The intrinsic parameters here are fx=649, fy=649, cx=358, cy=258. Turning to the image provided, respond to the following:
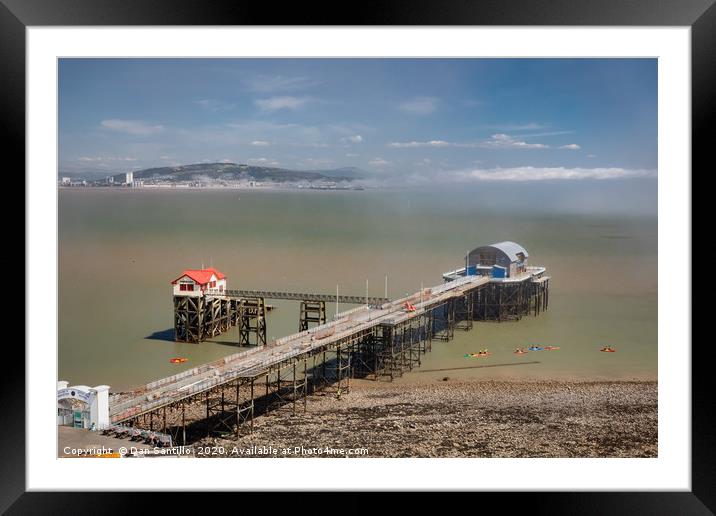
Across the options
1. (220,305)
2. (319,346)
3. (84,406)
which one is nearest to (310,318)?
(220,305)

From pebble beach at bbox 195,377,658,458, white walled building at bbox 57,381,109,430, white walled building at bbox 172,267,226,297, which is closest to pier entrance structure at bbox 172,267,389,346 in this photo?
white walled building at bbox 172,267,226,297

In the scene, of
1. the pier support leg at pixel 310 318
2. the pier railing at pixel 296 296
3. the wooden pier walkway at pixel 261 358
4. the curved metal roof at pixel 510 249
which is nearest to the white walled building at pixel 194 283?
the pier railing at pixel 296 296

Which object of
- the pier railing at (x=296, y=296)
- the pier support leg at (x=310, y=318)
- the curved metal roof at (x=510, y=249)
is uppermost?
the curved metal roof at (x=510, y=249)

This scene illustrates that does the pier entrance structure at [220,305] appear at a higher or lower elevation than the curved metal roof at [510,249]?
lower
